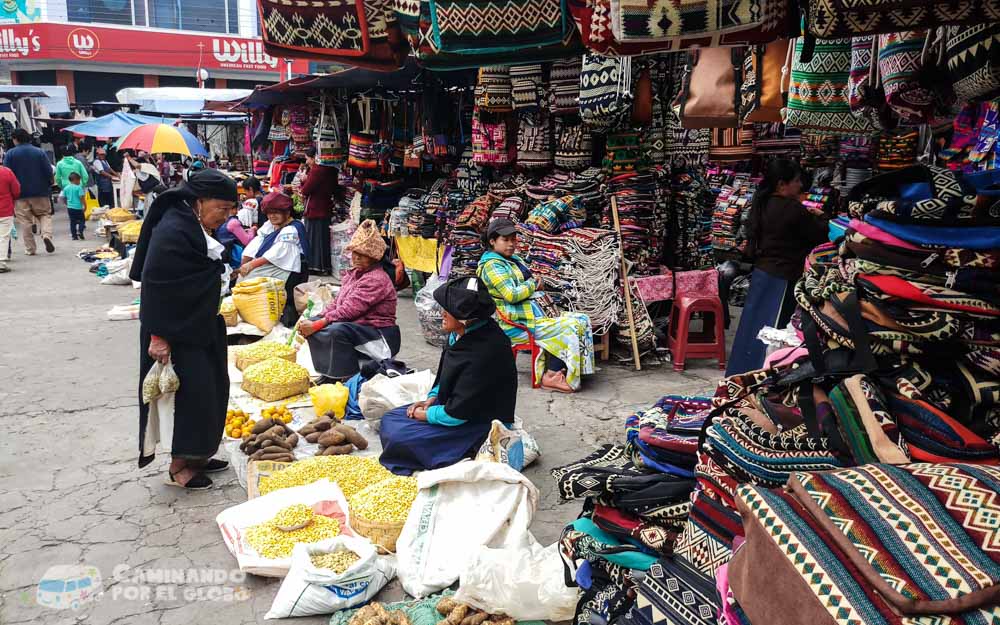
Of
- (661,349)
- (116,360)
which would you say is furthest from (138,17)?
(661,349)

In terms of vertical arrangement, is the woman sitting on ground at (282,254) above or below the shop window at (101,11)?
below

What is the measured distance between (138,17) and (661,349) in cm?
2708

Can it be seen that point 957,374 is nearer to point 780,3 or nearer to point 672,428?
point 672,428

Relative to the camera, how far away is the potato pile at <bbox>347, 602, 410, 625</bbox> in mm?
2881

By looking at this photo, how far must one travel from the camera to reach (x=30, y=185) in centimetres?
1291

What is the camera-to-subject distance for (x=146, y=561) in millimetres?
3559

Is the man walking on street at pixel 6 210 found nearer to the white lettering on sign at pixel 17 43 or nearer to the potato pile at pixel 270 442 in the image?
the potato pile at pixel 270 442

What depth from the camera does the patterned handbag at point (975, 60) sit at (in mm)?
1934

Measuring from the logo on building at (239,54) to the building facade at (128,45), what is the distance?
0.11 ft

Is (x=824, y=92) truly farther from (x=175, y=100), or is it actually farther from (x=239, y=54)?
(x=239, y=54)

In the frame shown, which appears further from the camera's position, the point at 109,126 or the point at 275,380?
the point at 109,126

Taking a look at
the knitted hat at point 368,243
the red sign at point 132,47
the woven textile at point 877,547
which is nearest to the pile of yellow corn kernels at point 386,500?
the knitted hat at point 368,243

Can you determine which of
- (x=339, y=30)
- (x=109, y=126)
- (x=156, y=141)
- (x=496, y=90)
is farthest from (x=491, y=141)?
(x=109, y=126)

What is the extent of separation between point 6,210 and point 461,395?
10.7 meters
